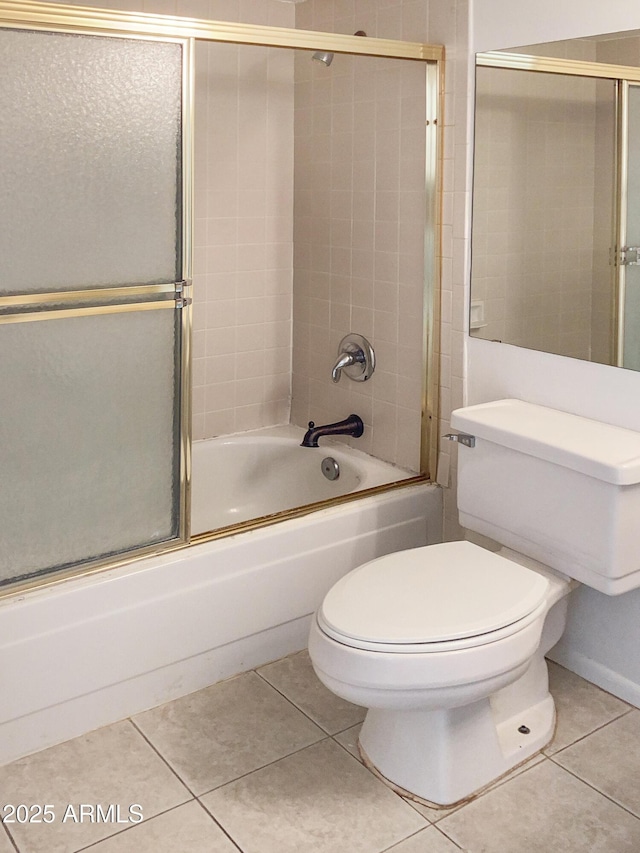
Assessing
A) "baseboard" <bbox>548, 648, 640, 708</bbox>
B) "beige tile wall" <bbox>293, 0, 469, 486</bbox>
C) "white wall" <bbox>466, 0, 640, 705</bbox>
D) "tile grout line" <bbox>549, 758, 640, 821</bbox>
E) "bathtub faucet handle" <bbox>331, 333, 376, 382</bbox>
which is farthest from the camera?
"bathtub faucet handle" <bbox>331, 333, 376, 382</bbox>

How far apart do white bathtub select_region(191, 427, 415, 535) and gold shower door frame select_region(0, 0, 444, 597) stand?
353mm

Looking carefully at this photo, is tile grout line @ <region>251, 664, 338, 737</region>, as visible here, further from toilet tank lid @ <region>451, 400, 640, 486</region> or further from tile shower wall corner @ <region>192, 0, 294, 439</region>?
tile shower wall corner @ <region>192, 0, 294, 439</region>

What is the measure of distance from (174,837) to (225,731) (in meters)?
0.37

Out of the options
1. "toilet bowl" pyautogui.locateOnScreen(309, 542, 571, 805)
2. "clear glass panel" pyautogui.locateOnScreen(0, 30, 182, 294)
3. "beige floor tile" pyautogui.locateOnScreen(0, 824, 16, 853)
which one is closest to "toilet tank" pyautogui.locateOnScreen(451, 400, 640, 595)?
"toilet bowl" pyautogui.locateOnScreen(309, 542, 571, 805)

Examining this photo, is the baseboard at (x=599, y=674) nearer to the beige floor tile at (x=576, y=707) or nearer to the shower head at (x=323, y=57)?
the beige floor tile at (x=576, y=707)

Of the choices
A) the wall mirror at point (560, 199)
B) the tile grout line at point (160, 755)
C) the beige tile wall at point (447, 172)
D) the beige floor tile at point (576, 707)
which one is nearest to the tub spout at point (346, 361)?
the beige tile wall at point (447, 172)

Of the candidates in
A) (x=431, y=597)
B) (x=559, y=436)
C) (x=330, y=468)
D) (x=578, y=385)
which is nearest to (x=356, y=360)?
(x=330, y=468)

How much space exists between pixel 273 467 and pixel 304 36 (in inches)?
54.9

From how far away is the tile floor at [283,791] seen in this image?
1822 mm

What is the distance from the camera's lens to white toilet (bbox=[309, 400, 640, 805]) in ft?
5.84

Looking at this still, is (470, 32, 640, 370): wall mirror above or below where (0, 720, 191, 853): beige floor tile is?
above

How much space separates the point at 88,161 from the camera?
6.24ft

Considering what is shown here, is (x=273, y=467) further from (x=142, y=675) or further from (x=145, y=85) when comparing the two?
(x=145, y=85)

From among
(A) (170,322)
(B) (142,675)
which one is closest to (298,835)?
(B) (142,675)
